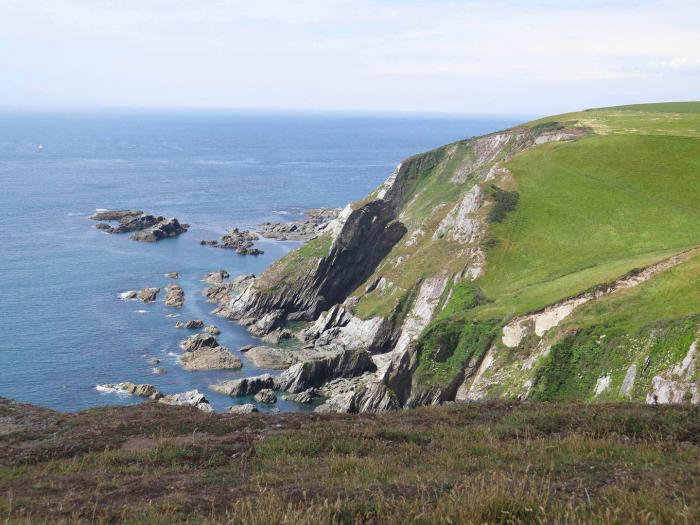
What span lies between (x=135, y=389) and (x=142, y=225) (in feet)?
298

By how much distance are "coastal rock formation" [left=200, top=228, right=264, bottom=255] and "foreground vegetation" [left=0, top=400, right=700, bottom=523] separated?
353 ft

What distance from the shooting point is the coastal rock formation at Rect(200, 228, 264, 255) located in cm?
13275

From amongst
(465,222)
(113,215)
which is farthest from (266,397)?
(113,215)

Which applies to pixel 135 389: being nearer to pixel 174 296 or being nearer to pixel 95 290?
pixel 174 296

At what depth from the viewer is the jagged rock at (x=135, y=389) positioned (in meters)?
66.8

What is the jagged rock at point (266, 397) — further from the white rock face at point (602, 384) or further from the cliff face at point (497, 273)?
the white rock face at point (602, 384)

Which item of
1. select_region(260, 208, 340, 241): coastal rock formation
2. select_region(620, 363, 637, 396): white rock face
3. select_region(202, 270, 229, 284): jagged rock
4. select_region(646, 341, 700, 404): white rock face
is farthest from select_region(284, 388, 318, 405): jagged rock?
select_region(260, 208, 340, 241): coastal rock formation

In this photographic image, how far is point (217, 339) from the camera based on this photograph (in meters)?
86.4

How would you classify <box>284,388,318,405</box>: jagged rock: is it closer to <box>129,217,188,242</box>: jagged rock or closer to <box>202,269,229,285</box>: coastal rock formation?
<box>202,269,229,285</box>: coastal rock formation

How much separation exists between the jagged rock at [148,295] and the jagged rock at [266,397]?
132 ft

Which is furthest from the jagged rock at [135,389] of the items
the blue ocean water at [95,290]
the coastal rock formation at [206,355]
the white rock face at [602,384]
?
the white rock face at [602,384]

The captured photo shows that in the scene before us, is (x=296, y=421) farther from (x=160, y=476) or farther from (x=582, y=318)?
(x=582, y=318)

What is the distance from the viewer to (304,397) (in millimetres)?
67438

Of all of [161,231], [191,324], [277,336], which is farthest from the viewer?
[161,231]
